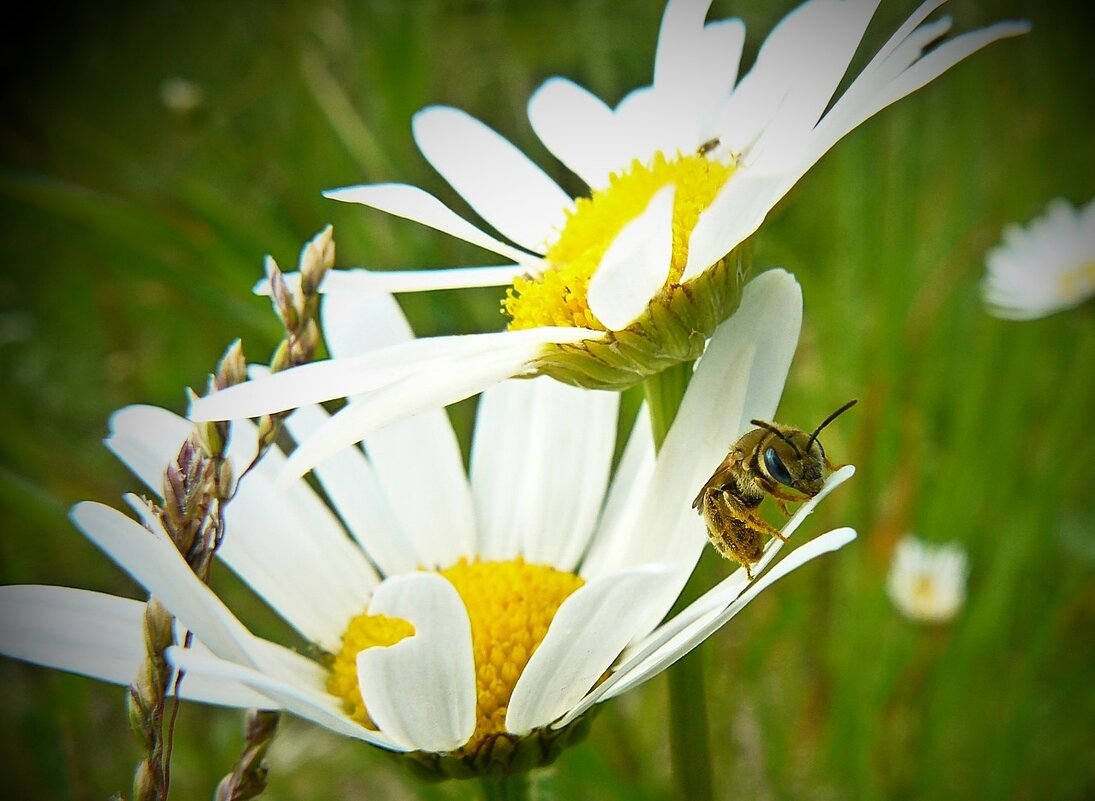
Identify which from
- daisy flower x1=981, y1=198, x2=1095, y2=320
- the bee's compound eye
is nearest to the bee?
the bee's compound eye

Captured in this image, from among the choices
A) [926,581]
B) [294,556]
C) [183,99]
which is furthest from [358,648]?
[183,99]

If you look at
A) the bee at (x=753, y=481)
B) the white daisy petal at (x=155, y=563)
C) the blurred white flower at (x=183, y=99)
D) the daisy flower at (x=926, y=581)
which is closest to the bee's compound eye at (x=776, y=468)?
the bee at (x=753, y=481)

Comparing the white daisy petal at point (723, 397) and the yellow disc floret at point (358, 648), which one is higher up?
the white daisy petal at point (723, 397)

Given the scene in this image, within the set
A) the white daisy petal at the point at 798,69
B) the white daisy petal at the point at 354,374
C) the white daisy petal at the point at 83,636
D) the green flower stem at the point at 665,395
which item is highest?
the white daisy petal at the point at 798,69

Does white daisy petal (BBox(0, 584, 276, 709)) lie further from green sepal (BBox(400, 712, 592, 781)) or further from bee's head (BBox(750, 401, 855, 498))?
bee's head (BBox(750, 401, 855, 498))

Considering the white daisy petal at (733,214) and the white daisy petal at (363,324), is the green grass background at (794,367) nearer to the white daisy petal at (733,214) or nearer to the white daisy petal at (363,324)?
the white daisy petal at (363,324)
